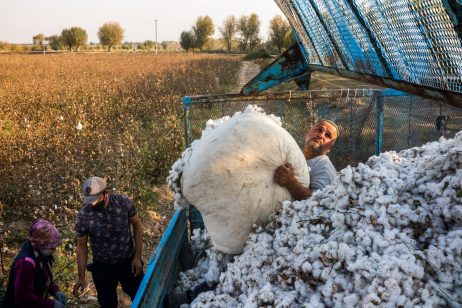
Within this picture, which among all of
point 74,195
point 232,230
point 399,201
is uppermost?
point 399,201

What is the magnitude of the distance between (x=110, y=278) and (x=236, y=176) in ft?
5.89

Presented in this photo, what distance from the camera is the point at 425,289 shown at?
1.31 m

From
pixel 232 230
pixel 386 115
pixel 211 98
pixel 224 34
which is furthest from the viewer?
pixel 224 34

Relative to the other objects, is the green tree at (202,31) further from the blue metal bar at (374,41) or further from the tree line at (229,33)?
the blue metal bar at (374,41)

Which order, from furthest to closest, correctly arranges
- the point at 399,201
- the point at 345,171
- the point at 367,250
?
the point at 345,171, the point at 399,201, the point at 367,250

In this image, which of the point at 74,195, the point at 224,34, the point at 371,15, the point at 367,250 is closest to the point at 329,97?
the point at 371,15

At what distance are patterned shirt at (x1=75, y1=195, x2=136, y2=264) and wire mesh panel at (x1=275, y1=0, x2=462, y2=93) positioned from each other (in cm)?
205

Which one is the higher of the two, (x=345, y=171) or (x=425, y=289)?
(x=345, y=171)

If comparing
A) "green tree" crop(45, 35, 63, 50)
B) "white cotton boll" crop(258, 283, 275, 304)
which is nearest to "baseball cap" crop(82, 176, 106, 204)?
"white cotton boll" crop(258, 283, 275, 304)

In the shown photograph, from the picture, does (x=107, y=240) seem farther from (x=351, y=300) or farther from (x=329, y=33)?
(x=329, y=33)

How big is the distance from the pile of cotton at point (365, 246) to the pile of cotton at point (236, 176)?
119mm

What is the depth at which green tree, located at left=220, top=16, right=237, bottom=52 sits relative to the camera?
252 ft

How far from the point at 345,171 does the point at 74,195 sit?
4.28 metres

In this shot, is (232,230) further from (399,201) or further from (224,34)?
(224,34)
